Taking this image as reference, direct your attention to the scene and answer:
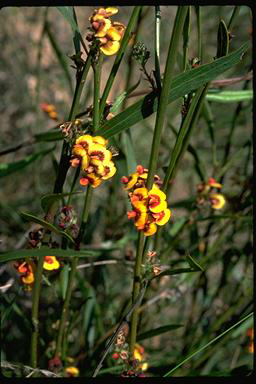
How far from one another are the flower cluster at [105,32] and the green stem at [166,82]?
87mm

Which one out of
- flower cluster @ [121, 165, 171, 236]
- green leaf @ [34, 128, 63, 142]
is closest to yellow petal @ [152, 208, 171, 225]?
flower cluster @ [121, 165, 171, 236]

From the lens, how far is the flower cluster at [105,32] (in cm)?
68

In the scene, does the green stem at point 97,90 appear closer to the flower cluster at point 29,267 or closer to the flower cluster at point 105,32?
the flower cluster at point 105,32

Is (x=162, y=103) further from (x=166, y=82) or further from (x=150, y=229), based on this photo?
(x=150, y=229)

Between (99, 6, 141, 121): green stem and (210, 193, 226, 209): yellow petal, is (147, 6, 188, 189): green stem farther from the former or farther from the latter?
(210, 193, 226, 209): yellow petal

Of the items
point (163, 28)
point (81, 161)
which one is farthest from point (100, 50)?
point (163, 28)

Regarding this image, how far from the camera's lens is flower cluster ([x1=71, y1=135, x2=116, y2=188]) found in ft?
2.27

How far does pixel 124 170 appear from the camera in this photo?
3.51 ft

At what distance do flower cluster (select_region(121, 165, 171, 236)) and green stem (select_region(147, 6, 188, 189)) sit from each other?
0.5 inches

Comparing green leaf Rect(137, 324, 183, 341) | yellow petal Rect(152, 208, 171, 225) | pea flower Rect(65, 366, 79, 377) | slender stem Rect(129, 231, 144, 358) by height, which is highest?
yellow petal Rect(152, 208, 171, 225)

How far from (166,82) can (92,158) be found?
13cm

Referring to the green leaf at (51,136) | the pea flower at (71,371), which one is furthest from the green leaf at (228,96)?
the pea flower at (71,371)

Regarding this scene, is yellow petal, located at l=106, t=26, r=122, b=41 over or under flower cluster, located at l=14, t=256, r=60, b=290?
over

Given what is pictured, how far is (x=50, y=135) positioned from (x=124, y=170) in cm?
16
